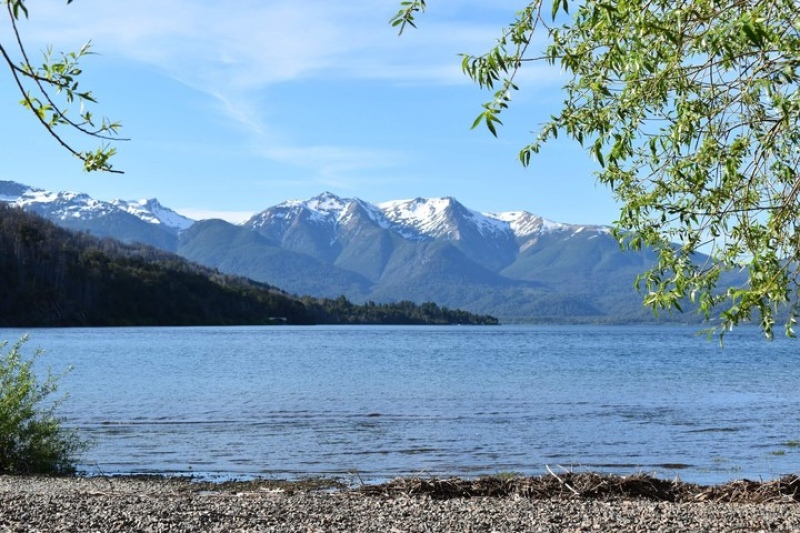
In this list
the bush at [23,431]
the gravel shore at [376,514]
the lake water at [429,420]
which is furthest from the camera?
the lake water at [429,420]

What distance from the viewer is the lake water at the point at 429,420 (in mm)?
23578

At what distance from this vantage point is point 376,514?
11.9 metres

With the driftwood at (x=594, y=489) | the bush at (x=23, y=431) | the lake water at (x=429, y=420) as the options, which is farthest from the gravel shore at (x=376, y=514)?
the bush at (x=23, y=431)

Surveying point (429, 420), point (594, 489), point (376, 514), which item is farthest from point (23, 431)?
point (429, 420)

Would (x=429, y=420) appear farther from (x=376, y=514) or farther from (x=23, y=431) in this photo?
(x=376, y=514)

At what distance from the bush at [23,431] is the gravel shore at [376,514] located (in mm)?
5434

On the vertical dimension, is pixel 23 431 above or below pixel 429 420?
above

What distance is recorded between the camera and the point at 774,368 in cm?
6956

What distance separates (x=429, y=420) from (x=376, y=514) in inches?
858

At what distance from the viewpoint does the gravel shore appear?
34.8 ft

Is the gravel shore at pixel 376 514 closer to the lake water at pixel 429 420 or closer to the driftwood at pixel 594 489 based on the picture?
the driftwood at pixel 594 489

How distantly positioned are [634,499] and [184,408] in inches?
1068

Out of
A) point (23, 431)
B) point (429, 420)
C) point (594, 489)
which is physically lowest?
point (429, 420)

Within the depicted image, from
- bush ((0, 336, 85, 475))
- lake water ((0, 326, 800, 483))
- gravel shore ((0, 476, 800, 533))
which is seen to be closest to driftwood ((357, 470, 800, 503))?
gravel shore ((0, 476, 800, 533))
